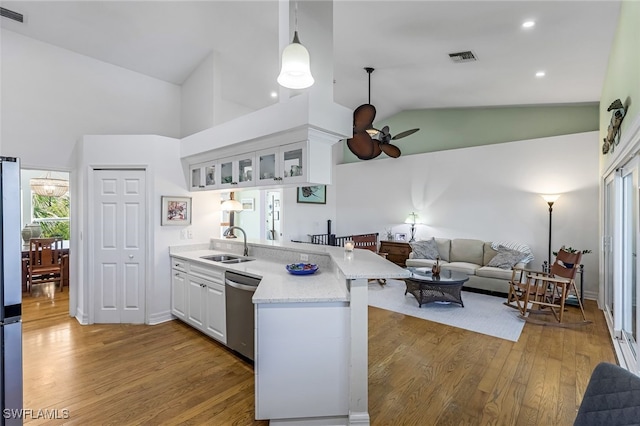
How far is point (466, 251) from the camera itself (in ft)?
20.1

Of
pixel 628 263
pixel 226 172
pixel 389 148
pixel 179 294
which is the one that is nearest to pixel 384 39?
pixel 389 148

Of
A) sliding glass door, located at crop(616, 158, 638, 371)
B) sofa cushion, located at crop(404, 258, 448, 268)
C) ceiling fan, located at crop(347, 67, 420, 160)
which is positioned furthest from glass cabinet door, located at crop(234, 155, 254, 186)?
sofa cushion, located at crop(404, 258, 448, 268)

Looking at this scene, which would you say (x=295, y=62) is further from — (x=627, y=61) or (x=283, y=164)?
(x=627, y=61)

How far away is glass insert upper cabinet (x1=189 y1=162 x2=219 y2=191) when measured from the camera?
398 centimetres

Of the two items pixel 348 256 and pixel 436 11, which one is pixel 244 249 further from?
pixel 436 11

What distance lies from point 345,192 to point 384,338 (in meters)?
5.53

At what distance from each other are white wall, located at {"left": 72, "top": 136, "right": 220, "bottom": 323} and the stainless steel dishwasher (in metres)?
1.51

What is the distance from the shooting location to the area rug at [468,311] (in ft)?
12.5

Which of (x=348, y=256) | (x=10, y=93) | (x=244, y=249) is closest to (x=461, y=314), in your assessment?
(x=348, y=256)

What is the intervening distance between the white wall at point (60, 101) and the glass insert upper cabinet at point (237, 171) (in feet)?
6.99

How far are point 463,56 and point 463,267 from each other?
11.4 feet

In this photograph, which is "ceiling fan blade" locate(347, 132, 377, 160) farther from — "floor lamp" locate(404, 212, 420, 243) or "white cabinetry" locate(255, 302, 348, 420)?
"white cabinetry" locate(255, 302, 348, 420)

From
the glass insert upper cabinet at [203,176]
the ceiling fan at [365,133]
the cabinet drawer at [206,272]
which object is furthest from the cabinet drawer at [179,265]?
the ceiling fan at [365,133]

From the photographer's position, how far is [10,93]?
12.6ft
